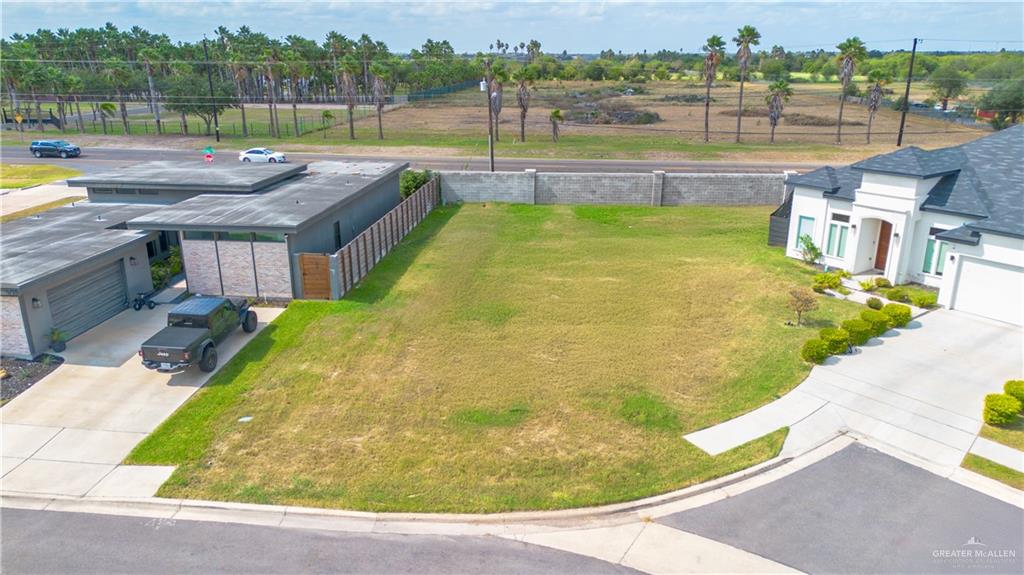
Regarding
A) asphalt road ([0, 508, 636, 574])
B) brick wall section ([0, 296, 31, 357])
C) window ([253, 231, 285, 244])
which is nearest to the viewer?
asphalt road ([0, 508, 636, 574])

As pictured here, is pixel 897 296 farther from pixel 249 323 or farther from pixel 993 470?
pixel 249 323

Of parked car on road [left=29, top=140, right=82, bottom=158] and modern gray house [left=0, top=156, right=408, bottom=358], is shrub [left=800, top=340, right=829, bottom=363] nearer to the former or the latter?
modern gray house [left=0, top=156, right=408, bottom=358]

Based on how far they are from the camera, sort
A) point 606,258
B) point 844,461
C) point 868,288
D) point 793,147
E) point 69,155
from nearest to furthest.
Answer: point 844,461, point 868,288, point 606,258, point 69,155, point 793,147

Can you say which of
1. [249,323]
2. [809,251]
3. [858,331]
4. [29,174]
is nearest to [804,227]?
[809,251]

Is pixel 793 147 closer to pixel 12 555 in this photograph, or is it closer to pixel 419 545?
pixel 419 545

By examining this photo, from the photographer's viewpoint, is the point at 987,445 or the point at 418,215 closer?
the point at 987,445

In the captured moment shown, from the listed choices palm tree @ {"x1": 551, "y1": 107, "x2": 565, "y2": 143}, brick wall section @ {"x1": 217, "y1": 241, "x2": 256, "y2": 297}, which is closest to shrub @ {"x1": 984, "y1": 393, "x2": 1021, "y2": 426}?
brick wall section @ {"x1": 217, "y1": 241, "x2": 256, "y2": 297}

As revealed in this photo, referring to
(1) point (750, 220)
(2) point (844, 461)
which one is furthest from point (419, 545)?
(1) point (750, 220)
